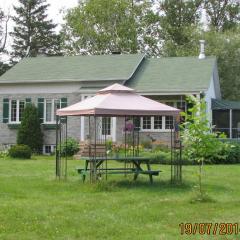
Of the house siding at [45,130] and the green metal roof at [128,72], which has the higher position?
the green metal roof at [128,72]

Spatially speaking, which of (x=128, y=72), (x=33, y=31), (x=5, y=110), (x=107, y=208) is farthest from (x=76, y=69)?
(x=33, y=31)

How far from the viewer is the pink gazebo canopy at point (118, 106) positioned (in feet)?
45.5

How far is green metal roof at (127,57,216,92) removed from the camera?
27.6 meters

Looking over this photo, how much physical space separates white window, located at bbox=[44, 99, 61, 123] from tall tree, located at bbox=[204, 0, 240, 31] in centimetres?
2575

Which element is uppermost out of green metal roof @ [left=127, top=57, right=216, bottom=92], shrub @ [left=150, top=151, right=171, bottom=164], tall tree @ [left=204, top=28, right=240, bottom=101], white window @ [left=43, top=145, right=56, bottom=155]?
tall tree @ [left=204, top=28, right=240, bottom=101]

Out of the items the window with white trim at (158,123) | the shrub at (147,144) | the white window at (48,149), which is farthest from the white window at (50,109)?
the shrub at (147,144)

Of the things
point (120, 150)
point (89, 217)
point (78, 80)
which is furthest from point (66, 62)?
point (89, 217)

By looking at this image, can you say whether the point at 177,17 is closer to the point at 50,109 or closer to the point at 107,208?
the point at 50,109

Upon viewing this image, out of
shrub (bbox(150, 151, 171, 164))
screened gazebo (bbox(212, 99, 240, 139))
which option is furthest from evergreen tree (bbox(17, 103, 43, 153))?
screened gazebo (bbox(212, 99, 240, 139))

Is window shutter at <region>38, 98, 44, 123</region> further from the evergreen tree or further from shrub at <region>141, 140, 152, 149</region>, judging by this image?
shrub at <region>141, 140, 152, 149</region>

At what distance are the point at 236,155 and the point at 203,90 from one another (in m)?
4.98

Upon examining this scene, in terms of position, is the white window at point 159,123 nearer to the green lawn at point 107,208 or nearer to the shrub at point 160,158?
the shrub at point 160,158

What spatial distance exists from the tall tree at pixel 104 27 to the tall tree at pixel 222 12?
22.5ft
